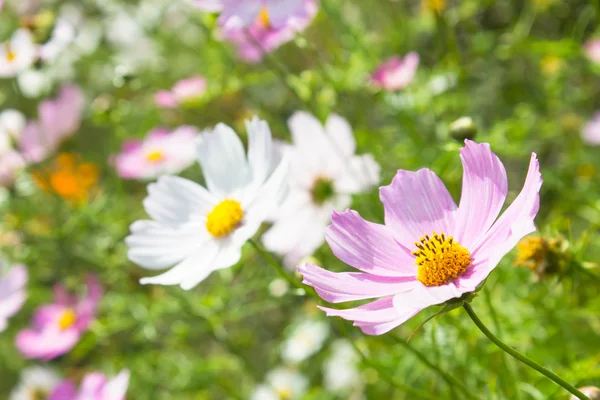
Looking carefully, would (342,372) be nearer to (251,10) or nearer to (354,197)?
(354,197)

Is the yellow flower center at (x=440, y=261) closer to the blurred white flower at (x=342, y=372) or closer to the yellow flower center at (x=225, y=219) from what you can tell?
the yellow flower center at (x=225, y=219)

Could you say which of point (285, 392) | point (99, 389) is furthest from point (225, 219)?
point (285, 392)

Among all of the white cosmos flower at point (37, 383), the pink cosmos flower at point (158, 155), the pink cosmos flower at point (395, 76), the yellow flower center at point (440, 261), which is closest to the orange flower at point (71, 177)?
the pink cosmos flower at point (158, 155)

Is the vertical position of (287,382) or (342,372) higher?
(342,372)

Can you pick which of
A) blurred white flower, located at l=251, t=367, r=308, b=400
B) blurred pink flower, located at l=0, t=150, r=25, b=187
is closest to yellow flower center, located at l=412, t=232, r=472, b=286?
blurred white flower, located at l=251, t=367, r=308, b=400

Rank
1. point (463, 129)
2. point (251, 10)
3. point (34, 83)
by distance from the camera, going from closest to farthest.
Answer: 1. point (463, 129)
2. point (251, 10)
3. point (34, 83)

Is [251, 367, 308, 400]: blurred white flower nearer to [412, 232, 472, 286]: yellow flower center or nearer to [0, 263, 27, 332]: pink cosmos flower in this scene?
[0, 263, 27, 332]: pink cosmos flower
